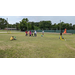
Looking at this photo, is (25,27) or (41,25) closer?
(25,27)
